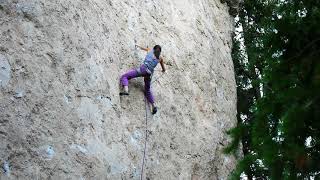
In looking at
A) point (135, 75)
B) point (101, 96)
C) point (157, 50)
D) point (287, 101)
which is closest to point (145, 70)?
point (135, 75)

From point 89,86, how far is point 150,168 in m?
2.07

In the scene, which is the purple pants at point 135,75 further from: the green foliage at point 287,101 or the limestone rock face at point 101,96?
the green foliage at point 287,101

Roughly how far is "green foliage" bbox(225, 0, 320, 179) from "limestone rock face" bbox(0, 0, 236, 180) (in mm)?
4023

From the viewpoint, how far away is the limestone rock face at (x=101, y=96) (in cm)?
640

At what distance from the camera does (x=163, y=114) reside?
930cm

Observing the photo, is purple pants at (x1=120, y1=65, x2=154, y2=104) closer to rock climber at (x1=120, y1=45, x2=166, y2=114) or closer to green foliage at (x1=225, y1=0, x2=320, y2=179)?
rock climber at (x1=120, y1=45, x2=166, y2=114)

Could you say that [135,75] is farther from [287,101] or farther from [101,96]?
[287,101]

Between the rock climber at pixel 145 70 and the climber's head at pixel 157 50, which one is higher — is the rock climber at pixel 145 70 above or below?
below

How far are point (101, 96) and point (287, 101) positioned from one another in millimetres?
5268

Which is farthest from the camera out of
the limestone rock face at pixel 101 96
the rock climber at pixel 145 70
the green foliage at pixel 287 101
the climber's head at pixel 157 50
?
the climber's head at pixel 157 50

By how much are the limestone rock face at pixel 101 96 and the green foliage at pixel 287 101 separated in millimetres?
4023

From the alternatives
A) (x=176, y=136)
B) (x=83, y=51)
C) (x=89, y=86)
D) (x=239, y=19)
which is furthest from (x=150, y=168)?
(x=239, y=19)

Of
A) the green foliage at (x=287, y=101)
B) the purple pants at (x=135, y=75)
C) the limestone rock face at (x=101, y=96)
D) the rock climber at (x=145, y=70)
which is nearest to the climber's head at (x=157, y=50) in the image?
the rock climber at (x=145, y=70)

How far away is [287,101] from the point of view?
8.76ft
